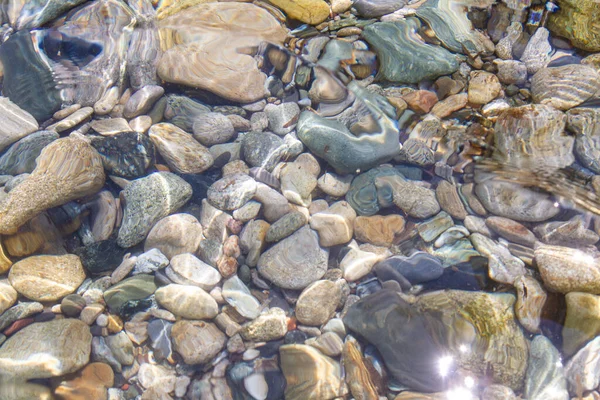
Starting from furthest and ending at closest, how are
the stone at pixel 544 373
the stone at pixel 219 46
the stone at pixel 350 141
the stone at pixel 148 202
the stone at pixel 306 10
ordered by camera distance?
the stone at pixel 306 10 → the stone at pixel 219 46 → the stone at pixel 350 141 → the stone at pixel 148 202 → the stone at pixel 544 373

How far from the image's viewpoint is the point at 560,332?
2.76m

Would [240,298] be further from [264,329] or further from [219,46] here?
[219,46]

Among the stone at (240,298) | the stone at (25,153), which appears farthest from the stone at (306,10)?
the stone at (240,298)

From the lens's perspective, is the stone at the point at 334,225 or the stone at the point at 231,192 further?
the stone at the point at 231,192

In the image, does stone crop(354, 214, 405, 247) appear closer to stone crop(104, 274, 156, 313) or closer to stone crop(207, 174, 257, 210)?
stone crop(207, 174, 257, 210)

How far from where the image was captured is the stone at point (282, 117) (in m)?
3.88

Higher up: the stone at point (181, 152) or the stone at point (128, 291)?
the stone at point (181, 152)

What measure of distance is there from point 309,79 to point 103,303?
283cm

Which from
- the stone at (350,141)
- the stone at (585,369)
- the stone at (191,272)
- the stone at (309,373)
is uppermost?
the stone at (350,141)

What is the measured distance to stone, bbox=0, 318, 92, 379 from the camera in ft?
8.95

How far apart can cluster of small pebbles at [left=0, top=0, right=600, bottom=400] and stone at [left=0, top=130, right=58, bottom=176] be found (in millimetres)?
31

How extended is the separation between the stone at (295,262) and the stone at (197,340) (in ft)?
1.92

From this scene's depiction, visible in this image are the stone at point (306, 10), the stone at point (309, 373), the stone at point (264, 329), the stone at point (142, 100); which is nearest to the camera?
the stone at point (309, 373)

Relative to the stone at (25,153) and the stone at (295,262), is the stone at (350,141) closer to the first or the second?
the stone at (295,262)
